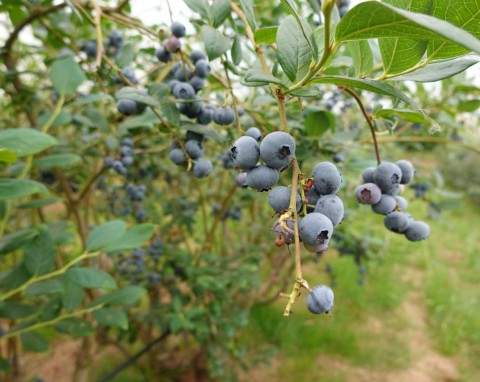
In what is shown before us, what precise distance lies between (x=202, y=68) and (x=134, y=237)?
581 millimetres

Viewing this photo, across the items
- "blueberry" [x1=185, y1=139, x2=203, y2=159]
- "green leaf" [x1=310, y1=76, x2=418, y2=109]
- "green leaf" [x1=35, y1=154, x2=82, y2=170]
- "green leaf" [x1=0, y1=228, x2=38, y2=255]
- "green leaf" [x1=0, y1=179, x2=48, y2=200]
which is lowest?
"green leaf" [x1=0, y1=228, x2=38, y2=255]

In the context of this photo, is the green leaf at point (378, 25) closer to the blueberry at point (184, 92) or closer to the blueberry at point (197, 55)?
the blueberry at point (184, 92)

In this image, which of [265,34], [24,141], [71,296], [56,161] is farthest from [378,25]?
[71,296]

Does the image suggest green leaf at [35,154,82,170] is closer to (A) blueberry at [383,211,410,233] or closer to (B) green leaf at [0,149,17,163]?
(B) green leaf at [0,149,17,163]

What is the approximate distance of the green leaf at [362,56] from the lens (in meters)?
0.64

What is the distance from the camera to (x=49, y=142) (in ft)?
3.02

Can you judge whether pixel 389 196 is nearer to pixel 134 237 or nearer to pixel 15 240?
pixel 134 237

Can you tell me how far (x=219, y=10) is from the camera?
2.66ft

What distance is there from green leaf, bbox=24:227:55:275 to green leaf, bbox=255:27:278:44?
88 centimetres

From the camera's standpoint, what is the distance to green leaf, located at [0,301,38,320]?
1.19 meters

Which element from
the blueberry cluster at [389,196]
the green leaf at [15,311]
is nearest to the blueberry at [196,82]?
the blueberry cluster at [389,196]

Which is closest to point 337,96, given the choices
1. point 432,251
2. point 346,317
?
point 346,317

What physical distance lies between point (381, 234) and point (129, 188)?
7.84 feet

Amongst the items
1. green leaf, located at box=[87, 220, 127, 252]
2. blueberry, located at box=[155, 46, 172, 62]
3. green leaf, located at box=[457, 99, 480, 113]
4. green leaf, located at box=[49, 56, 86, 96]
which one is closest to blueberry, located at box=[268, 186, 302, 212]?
blueberry, located at box=[155, 46, 172, 62]
